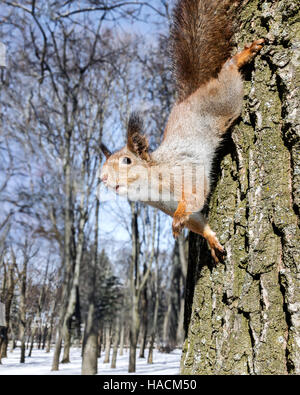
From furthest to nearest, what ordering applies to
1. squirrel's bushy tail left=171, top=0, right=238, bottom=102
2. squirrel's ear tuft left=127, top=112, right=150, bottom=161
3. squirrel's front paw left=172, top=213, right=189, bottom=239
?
squirrel's ear tuft left=127, top=112, right=150, bottom=161, squirrel's bushy tail left=171, top=0, right=238, bottom=102, squirrel's front paw left=172, top=213, right=189, bottom=239

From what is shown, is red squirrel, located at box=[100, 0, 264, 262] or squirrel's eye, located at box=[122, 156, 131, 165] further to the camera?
squirrel's eye, located at box=[122, 156, 131, 165]

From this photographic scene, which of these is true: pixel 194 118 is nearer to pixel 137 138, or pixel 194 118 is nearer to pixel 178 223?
pixel 137 138

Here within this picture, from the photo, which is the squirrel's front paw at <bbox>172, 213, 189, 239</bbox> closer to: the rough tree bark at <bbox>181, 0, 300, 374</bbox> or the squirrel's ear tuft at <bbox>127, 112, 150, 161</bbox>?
the rough tree bark at <bbox>181, 0, 300, 374</bbox>

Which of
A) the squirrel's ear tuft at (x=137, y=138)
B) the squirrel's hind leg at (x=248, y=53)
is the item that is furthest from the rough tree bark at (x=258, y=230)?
the squirrel's ear tuft at (x=137, y=138)

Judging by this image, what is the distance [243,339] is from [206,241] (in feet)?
1.20

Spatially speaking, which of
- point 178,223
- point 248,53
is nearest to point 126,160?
Result: point 178,223

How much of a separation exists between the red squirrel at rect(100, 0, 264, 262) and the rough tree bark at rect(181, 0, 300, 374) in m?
0.05

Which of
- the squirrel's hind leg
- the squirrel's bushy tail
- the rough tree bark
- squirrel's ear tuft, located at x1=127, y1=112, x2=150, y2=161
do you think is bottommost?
the rough tree bark

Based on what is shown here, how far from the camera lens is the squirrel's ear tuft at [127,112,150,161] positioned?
4.91 ft

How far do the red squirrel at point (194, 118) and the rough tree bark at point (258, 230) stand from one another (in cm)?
5

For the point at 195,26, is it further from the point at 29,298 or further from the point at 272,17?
the point at 29,298

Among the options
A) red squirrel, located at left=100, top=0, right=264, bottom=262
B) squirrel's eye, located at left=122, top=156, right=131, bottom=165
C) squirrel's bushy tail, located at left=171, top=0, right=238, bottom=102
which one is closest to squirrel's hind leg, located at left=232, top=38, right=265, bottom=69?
red squirrel, located at left=100, top=0, right=264, bottom=262

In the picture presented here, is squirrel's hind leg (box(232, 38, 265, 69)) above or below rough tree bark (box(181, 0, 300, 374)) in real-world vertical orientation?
above

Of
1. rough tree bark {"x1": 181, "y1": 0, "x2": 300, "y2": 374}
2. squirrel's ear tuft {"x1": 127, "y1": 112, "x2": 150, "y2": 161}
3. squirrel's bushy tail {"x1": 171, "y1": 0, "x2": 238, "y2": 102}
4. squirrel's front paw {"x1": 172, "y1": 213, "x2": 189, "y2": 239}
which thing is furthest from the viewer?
squirrel's ear tuft {"x1": 127, "y1": 112, "x2": 150, "y2": 161}
